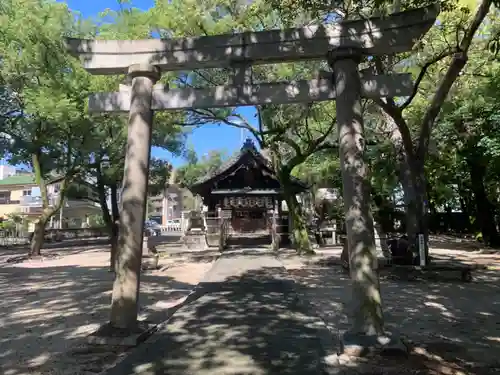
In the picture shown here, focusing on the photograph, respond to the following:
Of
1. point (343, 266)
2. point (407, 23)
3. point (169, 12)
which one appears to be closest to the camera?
point (407, 23)

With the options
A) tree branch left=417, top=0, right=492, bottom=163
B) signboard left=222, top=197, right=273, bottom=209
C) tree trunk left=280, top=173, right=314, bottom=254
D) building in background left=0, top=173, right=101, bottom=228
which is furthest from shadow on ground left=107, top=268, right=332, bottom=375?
building in background left=0, top=173, right=101, bottom=228

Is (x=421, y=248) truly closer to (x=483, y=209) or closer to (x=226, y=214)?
(x=483, y=209)

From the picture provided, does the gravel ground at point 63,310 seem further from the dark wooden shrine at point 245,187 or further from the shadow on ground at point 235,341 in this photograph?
the dark wooden shrine at point 245,187

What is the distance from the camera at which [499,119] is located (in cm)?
1691

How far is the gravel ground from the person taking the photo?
4895 mm

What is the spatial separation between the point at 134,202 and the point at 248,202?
18.0 meters

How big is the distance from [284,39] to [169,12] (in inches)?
407

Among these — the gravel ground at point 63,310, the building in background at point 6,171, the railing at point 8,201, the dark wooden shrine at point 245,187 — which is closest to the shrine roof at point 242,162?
the dark wooden shrine at point 245,187

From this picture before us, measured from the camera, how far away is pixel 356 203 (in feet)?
17.4

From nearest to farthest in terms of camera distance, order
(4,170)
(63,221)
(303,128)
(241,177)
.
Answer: (303,128), (241,177), (63,221), (4,170)

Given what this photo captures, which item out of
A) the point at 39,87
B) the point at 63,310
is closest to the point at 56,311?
the point at 63,310

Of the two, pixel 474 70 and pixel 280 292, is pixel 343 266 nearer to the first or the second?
pixel 280 292

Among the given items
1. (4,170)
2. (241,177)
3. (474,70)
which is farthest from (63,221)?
(474,70)

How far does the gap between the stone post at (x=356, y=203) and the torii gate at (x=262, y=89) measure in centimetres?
1
